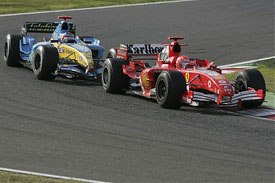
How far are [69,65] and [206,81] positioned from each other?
4564 millimetres

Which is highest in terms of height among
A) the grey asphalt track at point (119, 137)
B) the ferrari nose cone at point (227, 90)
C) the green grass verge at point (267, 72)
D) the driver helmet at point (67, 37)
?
the driver helmet at point (67, 37)

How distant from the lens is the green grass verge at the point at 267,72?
708 inches

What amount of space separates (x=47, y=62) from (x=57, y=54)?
0.37m

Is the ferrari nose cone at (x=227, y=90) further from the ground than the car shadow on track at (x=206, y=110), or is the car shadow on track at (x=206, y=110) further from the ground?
the ferrari nose cone at (x=227, y=90)

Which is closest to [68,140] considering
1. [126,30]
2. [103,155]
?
[103,155]

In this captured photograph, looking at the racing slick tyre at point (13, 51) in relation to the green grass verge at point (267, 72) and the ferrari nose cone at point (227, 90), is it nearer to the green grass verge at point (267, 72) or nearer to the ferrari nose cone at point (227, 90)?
the green grass verge at point (267, 72)

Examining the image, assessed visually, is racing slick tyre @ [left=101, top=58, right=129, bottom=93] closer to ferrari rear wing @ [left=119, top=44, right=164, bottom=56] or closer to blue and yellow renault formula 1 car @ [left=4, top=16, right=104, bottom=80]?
ferrari rear wing @ [left=119, top=44, right=164, bottom=56]

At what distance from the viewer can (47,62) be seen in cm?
1733

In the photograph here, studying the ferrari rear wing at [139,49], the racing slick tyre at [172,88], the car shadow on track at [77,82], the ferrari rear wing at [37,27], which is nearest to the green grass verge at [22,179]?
the racing slick tyre at [172,88]

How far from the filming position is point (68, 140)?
11703 millimetres

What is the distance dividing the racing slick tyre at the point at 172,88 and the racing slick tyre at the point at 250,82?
1636 mm

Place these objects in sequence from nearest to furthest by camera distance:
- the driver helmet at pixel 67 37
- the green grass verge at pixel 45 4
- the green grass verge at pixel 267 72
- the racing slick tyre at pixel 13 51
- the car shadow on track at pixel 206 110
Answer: the car shadow on track at pixel 206 110
the green grass verge at pixel 267 72
the driver helmet at pixel 67 37
the racing slick tyre at pixel 13 51
the green grass verge at pixel 45 4

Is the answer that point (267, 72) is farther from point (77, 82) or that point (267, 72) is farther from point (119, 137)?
point (119, 137)

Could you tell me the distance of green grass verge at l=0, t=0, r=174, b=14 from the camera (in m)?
29.3
